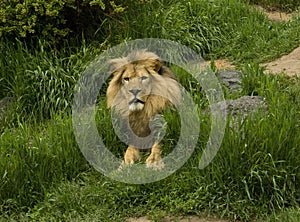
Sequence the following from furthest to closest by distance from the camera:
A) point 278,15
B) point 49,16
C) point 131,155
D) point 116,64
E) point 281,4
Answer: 1. point 281,4
2. point 278,15
3. point 49,16
4. point 116,64
5. point 131,155

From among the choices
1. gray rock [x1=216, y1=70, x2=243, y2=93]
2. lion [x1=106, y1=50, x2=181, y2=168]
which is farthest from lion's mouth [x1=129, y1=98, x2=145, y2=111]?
gray rock [x1=216, y1=70, x2=243, y2=93]

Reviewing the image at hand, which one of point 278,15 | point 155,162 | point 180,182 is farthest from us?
point 278,15

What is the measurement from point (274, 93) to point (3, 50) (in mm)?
3134

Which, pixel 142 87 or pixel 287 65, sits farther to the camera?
pixel 287 65

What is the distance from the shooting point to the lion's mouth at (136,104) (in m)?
6.21

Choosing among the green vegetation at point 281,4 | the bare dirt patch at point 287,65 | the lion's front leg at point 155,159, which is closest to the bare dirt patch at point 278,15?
the green vegetation at point 281,4

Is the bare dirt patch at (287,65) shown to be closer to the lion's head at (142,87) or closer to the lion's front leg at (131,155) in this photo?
the lion's head at (142,87)

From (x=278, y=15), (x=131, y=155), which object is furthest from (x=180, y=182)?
(x=278, y=15)

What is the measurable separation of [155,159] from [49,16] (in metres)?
2.73

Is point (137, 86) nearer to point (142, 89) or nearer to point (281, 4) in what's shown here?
point (142, 89)

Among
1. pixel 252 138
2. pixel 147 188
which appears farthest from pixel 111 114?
pixel 252 138

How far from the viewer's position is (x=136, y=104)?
6211mm

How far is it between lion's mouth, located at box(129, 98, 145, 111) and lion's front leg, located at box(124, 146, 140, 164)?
35cm

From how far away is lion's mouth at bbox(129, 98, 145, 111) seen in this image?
6.21 m
